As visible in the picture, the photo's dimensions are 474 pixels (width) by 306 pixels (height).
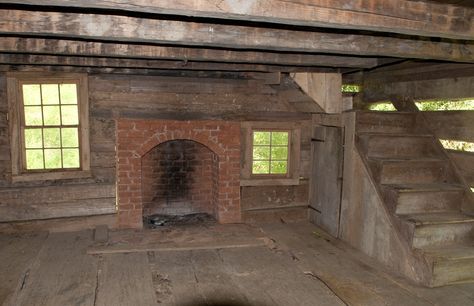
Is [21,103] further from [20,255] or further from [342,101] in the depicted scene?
[342,101]

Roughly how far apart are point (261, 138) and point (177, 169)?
1438 mm

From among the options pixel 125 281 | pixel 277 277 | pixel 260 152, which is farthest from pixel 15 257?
pixel 260 152

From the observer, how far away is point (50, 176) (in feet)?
15.9

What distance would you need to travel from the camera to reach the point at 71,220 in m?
5.00

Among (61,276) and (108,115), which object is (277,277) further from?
(108,115)

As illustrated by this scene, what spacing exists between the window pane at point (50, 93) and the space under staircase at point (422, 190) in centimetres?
414

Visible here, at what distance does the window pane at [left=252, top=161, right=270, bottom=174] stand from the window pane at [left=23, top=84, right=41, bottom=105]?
3.25m

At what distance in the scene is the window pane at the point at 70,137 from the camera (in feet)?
16.2

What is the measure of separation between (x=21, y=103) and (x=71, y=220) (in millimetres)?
1726

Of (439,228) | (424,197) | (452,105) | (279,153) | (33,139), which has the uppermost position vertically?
(452,105)

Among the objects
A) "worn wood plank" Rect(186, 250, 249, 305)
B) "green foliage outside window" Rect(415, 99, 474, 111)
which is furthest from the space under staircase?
"green foliage outside window" Rect(415, 99, 474, 111)

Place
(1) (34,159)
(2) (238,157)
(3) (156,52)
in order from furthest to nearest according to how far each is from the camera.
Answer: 1. (2) (238,157)
2. (1) (34,159)
3. (3) (156,52)

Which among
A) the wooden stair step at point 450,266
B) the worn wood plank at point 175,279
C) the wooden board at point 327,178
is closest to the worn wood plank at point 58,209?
the worn wood plank at point 175,279

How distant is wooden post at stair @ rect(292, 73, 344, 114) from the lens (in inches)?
187
